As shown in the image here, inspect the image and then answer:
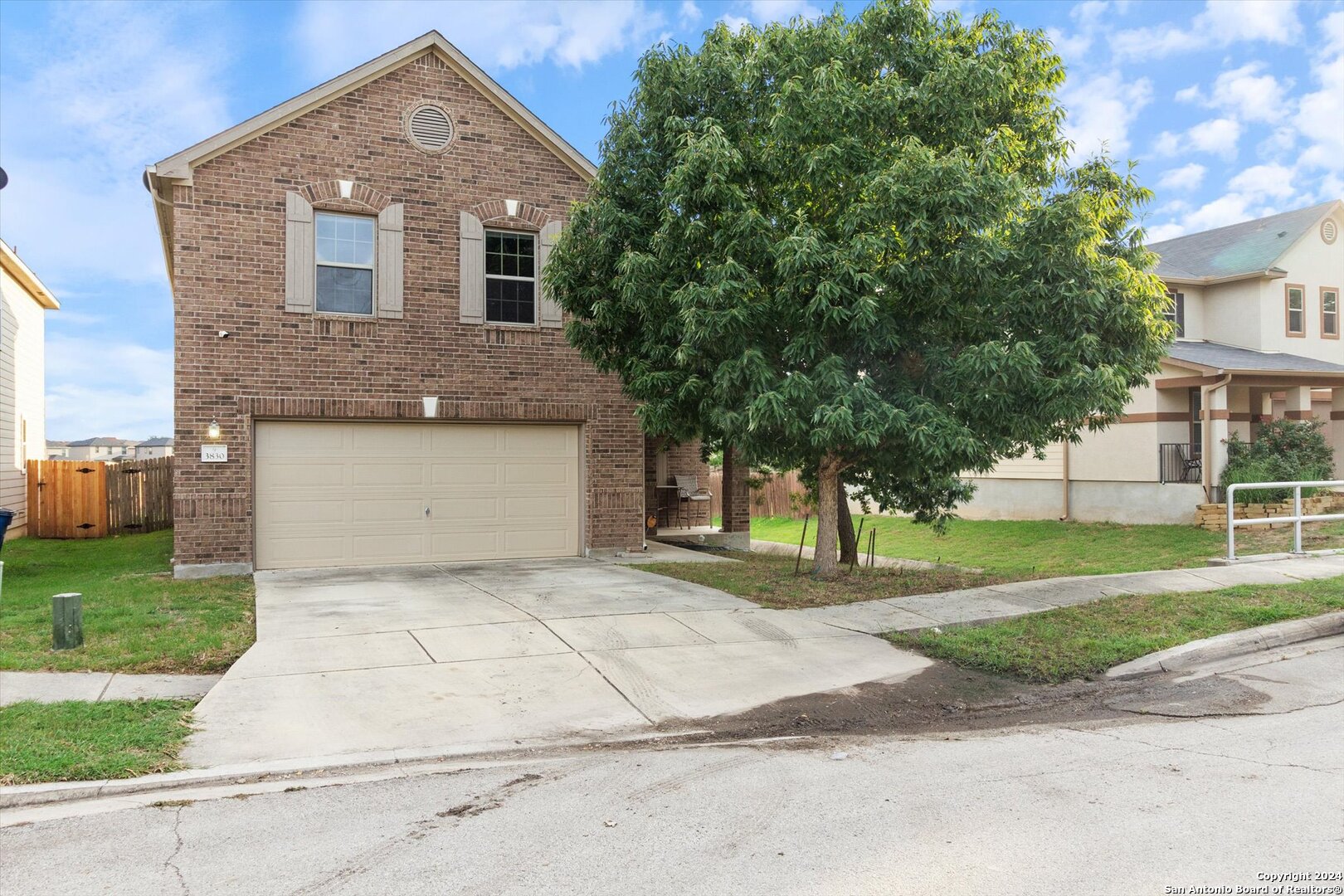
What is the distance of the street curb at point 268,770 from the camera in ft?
16.2

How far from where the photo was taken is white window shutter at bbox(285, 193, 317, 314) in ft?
43.9

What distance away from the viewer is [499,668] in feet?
24.8

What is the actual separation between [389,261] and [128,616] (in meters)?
6.42

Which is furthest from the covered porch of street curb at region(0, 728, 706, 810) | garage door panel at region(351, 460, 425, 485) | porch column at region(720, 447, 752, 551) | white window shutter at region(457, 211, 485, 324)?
street curb at region(0, 728, 706, 810)

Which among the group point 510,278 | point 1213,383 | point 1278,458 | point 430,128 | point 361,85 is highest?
point 361,85

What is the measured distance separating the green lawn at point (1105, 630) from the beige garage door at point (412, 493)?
7.62 meters

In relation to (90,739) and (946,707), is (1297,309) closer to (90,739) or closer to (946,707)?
(946,707)

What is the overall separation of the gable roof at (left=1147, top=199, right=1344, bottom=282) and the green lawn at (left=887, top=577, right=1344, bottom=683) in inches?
606

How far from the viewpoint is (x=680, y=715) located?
6.50 meters

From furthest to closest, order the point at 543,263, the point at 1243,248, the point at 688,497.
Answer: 1. the point at 1243,248
2. the point at 688,497
3. the point at 543,263

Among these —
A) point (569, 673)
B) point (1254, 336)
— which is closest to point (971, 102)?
point (569, 673)

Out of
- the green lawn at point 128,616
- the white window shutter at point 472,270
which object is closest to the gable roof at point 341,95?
the white window shutter at point 472,270

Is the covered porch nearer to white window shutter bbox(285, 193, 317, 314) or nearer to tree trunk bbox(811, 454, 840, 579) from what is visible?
tree trunk bbox(811, 454, 840, 579)

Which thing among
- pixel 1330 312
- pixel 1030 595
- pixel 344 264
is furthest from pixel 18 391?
pixel 1330 312
